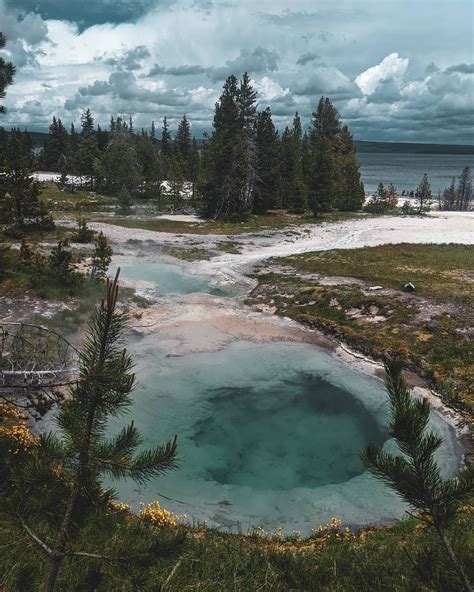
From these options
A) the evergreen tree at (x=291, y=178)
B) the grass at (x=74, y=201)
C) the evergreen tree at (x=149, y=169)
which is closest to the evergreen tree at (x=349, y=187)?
the evergreen tree at (x=291, y=178)

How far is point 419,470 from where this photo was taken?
119 inches

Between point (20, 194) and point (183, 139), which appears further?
point (183, 139)

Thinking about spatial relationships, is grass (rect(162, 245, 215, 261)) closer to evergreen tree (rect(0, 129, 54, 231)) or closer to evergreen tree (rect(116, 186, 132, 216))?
evergreen tree (rect(0, 129, 54, 231))

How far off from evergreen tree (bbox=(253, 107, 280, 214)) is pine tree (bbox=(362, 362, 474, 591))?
55948 millimetres

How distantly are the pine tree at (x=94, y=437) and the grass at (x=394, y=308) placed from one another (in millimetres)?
14374

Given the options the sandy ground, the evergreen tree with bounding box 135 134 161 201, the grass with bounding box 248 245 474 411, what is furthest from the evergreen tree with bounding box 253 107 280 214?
the grass with bounding box 248 245 474 411

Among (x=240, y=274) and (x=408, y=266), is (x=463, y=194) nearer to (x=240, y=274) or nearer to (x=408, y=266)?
(x=408, y=266)

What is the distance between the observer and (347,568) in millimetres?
6941

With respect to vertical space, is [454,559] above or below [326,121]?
below

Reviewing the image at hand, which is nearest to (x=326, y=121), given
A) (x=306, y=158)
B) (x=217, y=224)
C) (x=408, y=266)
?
(x=306, y=158)

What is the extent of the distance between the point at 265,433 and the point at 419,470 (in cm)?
1087

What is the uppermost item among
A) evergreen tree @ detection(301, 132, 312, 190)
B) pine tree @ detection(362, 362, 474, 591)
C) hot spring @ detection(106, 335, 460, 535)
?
evergreen tree @ detection(301, 132, 312, 190)

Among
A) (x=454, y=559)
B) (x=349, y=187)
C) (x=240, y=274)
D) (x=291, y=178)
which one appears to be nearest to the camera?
(x=454, y=559)

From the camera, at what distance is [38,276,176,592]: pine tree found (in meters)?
3.09
